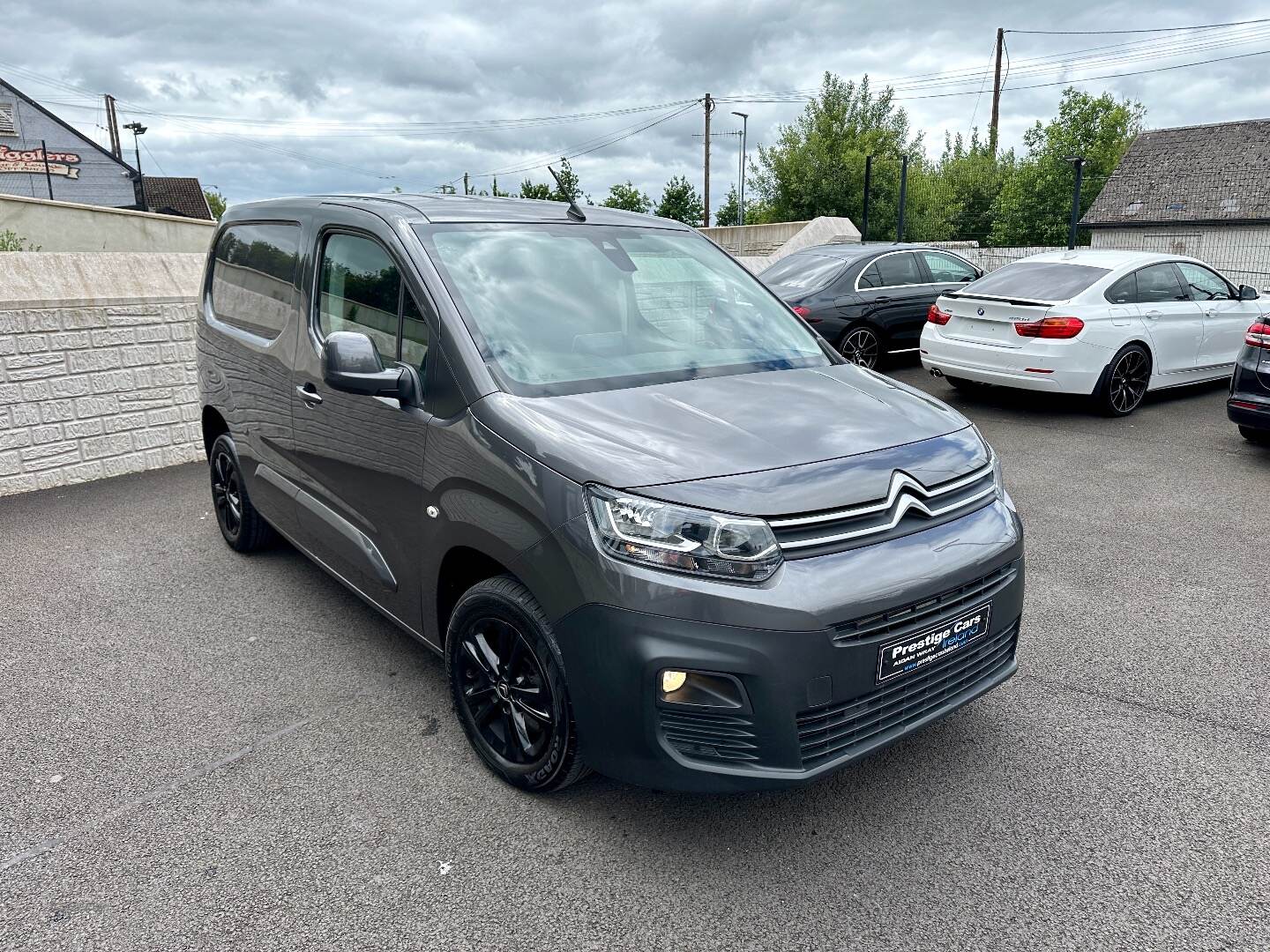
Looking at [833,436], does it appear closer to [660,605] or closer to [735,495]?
[735,495]

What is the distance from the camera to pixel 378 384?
3113 millimetres

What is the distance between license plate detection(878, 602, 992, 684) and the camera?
255 cm

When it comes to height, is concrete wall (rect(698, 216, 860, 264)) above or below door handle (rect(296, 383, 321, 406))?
above

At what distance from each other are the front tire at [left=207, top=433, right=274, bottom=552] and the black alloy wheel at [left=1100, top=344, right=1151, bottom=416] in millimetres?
7054

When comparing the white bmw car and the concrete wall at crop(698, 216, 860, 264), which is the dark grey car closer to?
the white bmw car

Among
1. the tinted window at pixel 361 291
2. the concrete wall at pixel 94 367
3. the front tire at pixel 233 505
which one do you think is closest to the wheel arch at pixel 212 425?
the front tire at pixel 233 505

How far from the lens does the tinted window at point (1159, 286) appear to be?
28.2 feet

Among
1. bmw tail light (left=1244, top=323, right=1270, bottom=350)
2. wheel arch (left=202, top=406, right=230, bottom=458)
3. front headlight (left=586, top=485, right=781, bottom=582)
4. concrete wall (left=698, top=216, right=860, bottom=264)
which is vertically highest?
concrete wall (left=698, top=216, right=860, bottom=264)

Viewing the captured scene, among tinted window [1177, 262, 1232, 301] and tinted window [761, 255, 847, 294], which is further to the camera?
tinted window [761, 255, 847, 294]

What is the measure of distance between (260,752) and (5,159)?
54243 millimetres

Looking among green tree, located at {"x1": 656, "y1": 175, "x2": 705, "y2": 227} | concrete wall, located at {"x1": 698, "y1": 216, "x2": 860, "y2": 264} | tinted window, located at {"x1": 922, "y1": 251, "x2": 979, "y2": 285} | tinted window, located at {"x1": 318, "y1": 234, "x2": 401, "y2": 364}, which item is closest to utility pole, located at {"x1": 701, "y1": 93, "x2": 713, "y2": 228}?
green tree, located at {"x1": 656, "y1": 175, "x2": 705, "y2": 227}

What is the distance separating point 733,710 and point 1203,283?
8.95 m

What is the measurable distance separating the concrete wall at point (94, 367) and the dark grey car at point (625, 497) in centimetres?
364

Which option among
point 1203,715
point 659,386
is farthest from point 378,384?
point 1203,715
